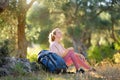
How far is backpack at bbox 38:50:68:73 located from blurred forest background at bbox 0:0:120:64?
2662 mm

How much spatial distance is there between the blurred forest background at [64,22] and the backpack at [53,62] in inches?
105

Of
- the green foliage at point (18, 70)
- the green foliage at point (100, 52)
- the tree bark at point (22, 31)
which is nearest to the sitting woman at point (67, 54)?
the green foliage at point (18, 70)

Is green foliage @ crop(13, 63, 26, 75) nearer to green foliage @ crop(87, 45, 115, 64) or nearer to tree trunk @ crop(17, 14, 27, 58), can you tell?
tree trunk @ crop(17, 14, 27, 58)

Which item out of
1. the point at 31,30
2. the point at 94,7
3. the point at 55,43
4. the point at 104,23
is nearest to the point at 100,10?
the point at 94,7

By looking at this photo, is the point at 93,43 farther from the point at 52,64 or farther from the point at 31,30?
the point at 52,64

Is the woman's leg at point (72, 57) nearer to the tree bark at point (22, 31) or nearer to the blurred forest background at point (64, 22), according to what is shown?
the blurred forest background at point (64, 22)

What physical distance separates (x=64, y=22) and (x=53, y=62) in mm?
13417

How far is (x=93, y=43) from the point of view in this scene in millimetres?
30562

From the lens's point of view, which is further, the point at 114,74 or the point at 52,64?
the point at 52,64

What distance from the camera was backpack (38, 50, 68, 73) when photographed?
8289mm

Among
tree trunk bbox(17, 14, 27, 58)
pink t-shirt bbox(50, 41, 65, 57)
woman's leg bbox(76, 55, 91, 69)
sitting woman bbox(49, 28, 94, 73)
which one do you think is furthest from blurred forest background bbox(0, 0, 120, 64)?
A: woman's leg bbox(76, 55, 91, 69)

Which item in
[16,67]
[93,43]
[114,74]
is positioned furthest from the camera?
[93,43]

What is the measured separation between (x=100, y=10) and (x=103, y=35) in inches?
334

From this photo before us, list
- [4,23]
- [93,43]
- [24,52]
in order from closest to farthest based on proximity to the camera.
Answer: [4,23], [24,52], [93,43]
